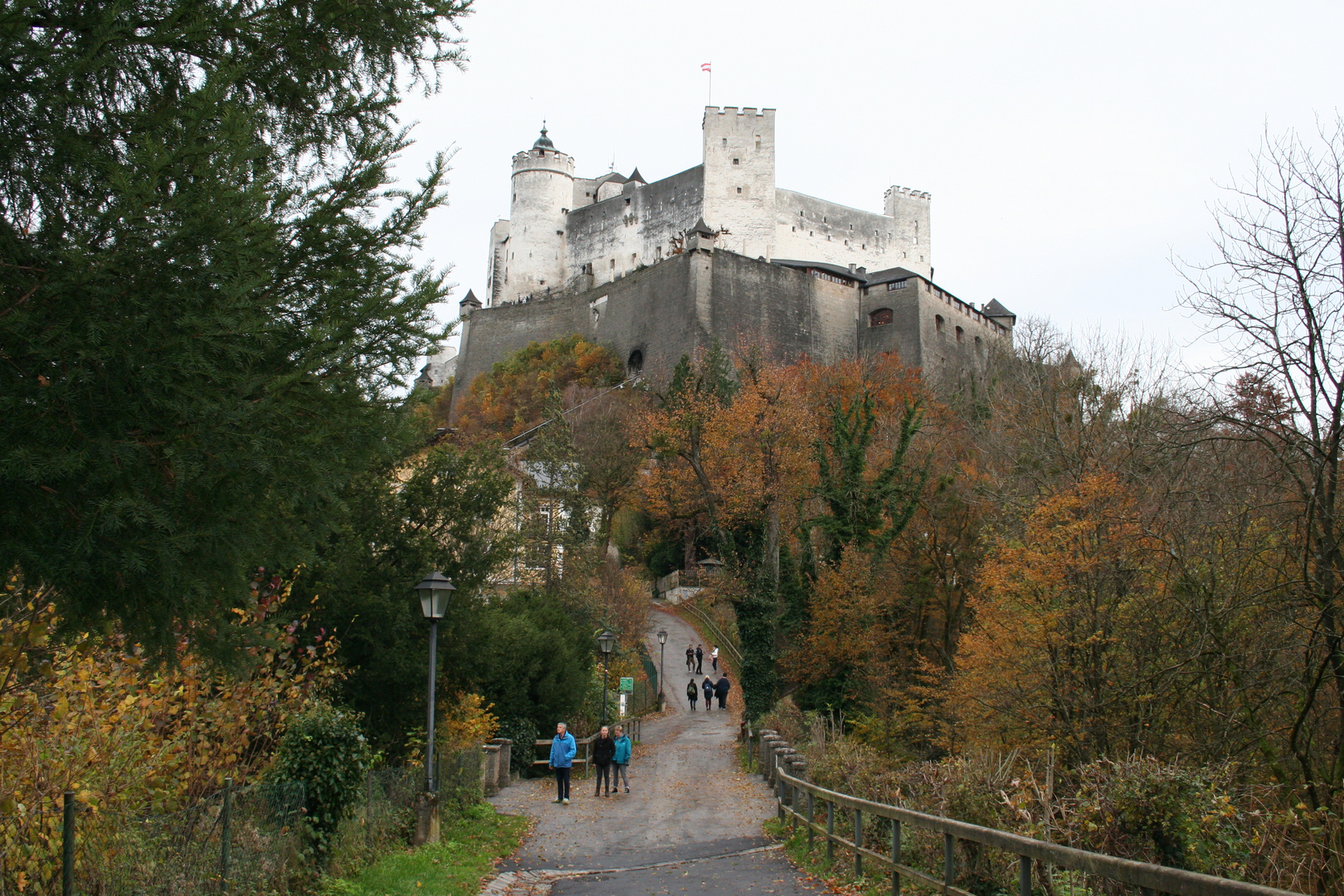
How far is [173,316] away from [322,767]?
520 centimetres

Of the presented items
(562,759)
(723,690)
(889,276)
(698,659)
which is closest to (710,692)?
(723,690)

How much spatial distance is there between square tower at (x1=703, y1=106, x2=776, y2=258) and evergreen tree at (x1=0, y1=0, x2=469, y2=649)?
2374 inches

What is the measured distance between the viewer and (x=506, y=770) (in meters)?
16.0

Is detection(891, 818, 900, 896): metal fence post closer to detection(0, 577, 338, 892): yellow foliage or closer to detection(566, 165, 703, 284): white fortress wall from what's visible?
detection(0, 577, 338, 892): yellow foliage

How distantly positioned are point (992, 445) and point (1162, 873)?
2131 centimetres

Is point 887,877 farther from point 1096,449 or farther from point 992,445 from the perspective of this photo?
point 992,445

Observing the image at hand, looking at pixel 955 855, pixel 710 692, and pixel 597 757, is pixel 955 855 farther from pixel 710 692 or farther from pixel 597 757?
pixel 710 692

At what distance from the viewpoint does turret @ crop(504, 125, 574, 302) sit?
235ft

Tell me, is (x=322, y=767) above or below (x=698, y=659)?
above

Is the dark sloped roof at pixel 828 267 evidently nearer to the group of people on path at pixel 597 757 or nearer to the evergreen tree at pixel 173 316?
the group of people on path at pixel 597 757

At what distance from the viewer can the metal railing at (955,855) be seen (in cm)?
408

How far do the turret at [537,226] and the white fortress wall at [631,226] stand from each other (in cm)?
104

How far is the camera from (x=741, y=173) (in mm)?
64562

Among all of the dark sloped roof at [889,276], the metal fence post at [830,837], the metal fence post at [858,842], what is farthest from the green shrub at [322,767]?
the dark sloped roof at [889,276]
